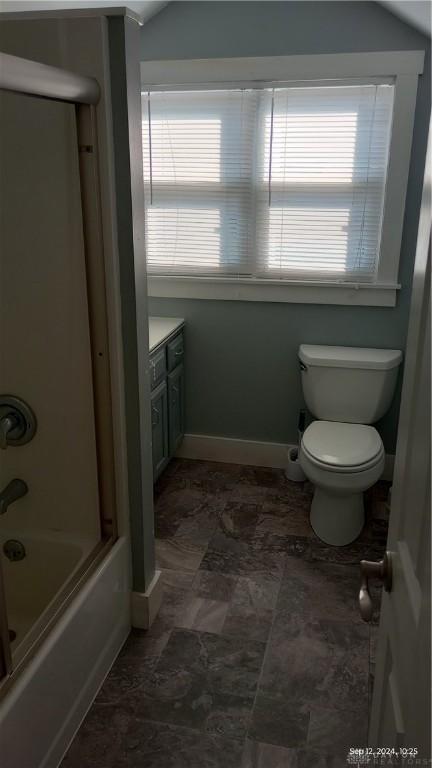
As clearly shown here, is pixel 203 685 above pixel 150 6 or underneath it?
underneath

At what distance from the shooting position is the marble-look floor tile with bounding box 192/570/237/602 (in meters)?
2.40

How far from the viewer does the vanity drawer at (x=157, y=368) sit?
2727 millimetres

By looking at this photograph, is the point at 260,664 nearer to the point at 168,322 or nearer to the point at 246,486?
the point at 246,486

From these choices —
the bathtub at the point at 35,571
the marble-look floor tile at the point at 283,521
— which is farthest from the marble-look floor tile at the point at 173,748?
the marble-look floor tile at the point at 283,521

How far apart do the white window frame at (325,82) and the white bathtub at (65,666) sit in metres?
1.58

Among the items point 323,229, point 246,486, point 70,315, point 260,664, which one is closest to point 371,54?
point 323,229

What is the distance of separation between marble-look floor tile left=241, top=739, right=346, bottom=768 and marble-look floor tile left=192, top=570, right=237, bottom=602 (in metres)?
0.66

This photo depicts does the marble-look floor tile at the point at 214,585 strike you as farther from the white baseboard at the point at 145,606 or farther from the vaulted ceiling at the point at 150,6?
the vaulted ceiling at the point at 150,6

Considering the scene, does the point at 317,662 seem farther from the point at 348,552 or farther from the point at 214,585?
the point at 348,552

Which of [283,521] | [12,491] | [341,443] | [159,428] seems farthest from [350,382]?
[12,491]

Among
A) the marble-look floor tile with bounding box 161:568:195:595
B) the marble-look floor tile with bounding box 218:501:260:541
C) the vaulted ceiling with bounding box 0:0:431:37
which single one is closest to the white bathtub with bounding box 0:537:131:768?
the marble-look floor tile with bounding box 161:568:195:595

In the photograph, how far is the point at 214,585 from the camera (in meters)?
2.46

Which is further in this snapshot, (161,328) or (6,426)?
(161,328)

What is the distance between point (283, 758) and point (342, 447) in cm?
128
